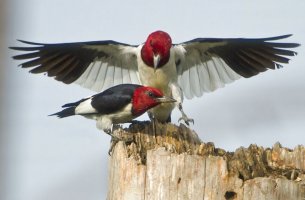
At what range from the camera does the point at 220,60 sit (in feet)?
26.3

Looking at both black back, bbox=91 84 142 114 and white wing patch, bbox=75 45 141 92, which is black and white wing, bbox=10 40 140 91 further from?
black back, bbox=91 84 142 114

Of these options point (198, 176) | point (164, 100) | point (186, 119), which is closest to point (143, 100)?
point (164, 100)

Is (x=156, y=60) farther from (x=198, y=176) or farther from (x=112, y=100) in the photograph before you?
(x=198, y=176)

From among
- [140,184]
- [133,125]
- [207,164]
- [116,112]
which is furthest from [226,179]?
[116,112]

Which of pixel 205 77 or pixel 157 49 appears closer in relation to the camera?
pixel 157 49

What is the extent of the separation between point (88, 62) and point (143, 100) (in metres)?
1.55

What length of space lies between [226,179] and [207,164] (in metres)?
0.13

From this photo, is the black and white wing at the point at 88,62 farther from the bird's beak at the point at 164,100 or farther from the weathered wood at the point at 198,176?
the weathered wood at the point at 198,176

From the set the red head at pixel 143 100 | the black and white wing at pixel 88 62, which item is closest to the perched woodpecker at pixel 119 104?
the red head at pixel 143 100

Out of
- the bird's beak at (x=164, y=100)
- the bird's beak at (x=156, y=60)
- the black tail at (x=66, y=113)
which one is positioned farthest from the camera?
the bird's beak at (x=156, y=60)

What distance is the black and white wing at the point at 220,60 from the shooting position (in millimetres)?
7738

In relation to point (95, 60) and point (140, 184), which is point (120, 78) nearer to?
point (95, 60)

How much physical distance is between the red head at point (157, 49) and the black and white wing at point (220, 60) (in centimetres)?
Result: 21

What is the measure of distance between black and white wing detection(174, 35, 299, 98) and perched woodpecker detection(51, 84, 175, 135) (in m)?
1.19
